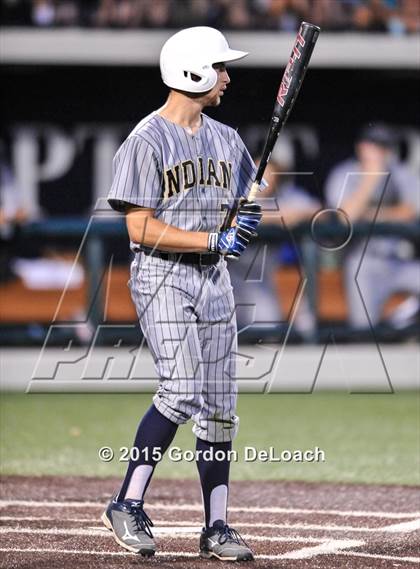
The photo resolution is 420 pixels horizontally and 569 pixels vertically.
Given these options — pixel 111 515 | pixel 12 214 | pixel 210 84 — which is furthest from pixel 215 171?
pixel 12 214

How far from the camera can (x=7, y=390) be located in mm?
12227

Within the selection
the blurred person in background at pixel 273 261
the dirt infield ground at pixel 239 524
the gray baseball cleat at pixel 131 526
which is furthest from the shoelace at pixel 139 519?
the blurred person in background at pixel 273 261

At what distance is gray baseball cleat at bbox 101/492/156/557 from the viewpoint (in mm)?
5074

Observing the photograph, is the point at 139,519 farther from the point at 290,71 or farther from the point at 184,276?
the point at 290,71

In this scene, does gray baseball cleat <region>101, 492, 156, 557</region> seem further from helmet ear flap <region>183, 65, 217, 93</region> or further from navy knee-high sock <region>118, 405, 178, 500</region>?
helmet ear flap <region>183, 65, 217, 93</region>

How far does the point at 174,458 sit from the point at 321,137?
8.82m

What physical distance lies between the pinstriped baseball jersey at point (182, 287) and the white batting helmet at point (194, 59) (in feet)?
0.60

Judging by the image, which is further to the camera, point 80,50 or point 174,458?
point 80,50

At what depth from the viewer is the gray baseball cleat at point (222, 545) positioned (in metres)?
5.04

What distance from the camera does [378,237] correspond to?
47.2ft

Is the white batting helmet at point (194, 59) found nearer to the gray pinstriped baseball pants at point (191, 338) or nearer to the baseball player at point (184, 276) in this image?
the baseball player at point (184, 276)

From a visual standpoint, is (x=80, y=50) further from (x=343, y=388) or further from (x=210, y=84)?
(x=210, y=84)

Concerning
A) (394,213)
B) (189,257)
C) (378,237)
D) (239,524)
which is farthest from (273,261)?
(189,257)

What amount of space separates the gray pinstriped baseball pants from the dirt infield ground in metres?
0.58
